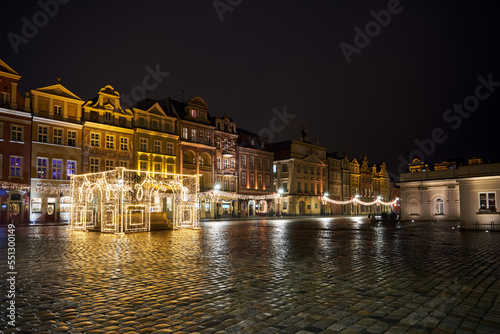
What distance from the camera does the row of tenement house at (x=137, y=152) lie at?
125 feet

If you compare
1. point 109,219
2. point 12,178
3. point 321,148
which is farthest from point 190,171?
point 321,148

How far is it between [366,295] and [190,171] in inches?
1922

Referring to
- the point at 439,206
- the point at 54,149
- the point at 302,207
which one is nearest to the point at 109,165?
the point at 54,149

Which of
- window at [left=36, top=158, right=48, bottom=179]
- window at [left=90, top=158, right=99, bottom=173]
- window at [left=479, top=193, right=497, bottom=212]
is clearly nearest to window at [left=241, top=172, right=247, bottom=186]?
window at [left=90, top=158, right=99, bottom=173]

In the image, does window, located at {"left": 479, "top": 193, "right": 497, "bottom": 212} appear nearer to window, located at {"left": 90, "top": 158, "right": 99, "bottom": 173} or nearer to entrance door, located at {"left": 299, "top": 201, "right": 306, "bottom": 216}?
window, located at {"left": 90, "top": 158, "right": 99, "bottom": 173}

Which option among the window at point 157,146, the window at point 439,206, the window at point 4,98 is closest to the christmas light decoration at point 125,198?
the window at point 4,98

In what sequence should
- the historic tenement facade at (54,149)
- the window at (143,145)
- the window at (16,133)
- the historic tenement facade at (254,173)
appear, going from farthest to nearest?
A: 1. the historic tenement facade at (254,173)
2. the window at (143,145)
3. the historic tenement facade at (54,149)
4. the window at (16,133)

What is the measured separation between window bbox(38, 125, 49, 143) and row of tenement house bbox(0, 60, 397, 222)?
0.09 meters

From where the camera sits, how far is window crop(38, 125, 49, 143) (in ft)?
132

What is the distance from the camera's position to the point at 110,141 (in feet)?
151

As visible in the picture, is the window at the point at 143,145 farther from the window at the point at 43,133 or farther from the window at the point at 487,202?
the window at the point at 487,202

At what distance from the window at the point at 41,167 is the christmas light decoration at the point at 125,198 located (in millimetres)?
12590

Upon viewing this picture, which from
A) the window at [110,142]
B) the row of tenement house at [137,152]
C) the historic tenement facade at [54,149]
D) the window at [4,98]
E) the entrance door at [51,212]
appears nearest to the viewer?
the window at [4,98]

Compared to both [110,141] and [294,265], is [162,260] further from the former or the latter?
[110,141]
